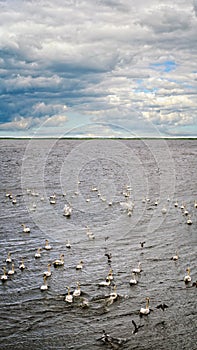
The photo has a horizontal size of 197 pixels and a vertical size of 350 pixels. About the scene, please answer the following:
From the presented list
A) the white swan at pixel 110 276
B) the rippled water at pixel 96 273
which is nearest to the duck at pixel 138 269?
the rippled water at pixel 96 273

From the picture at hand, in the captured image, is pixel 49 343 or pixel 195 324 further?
pixel 195 324

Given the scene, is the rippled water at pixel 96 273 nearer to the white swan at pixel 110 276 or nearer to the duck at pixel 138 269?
the duck at pixel 138 269

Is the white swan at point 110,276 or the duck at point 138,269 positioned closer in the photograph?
the white swan at point 110,276

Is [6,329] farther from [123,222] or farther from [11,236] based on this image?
[123,222]

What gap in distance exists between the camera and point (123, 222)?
1672 inches

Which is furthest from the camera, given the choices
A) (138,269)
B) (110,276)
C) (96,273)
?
(96,273)

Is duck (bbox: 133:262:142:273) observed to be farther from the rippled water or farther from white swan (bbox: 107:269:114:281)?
white swan (bbox: 107:269:114:281)

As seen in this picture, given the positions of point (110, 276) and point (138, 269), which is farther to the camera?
point (138, 269)

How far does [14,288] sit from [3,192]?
1344 inches

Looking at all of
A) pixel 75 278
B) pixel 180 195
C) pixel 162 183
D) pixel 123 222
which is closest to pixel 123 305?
pixel 75 278

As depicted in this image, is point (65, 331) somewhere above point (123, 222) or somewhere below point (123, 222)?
below

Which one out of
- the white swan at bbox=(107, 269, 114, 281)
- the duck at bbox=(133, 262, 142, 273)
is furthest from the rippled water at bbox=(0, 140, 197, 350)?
the white swan at bbox=(107, 269, 114, 281)

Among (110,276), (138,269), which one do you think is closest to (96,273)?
(110,276)

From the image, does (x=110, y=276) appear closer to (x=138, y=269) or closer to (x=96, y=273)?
(x=96, y=273)
